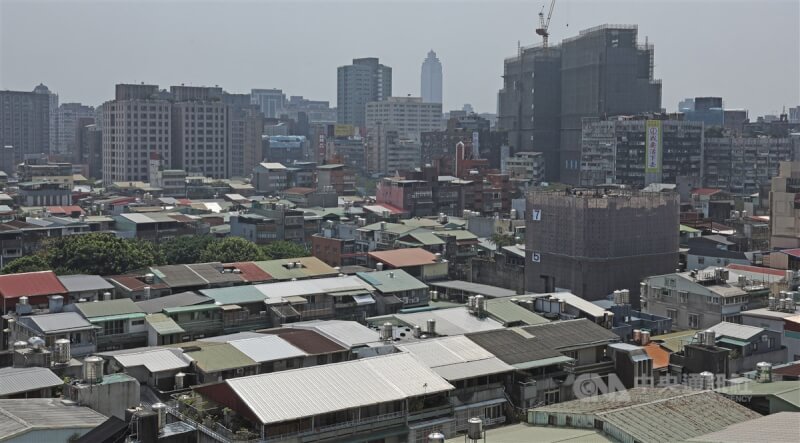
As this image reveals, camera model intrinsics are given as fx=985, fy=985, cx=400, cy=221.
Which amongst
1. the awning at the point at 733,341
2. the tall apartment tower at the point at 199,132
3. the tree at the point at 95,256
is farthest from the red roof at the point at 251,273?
the tall apartment tower at the point at 199,132

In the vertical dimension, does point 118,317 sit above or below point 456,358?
below

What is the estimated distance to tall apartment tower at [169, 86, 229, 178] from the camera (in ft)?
489

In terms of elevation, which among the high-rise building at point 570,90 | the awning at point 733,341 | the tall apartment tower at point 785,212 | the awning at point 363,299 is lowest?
the awning at point 733,341

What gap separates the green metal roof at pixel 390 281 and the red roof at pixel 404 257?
630 centimetres

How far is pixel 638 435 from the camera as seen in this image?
23.5 metres

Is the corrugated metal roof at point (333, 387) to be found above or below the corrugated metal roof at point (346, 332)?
above

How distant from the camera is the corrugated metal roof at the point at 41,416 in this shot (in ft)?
79.3

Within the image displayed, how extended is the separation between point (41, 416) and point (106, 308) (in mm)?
13365

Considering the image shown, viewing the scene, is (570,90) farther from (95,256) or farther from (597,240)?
(95,256)

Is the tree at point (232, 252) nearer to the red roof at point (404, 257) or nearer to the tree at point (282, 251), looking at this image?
the tree at point (282, 251)

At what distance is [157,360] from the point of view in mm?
31125

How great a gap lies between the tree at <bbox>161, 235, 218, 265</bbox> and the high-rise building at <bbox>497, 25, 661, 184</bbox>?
7663 cm

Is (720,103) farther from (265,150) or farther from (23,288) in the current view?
(23,288)

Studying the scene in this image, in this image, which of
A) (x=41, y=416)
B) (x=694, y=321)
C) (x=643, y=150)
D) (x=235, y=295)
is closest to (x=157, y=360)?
(x=41, y=416)
